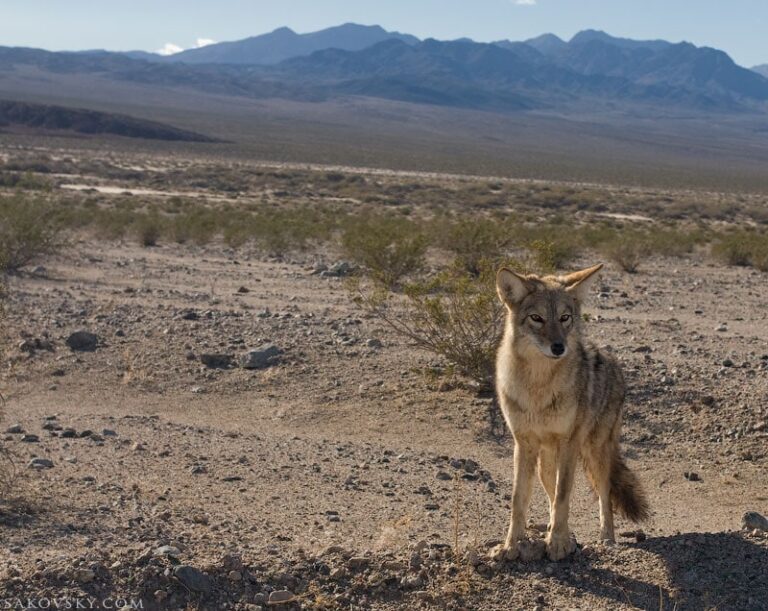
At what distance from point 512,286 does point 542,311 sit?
0.24 m

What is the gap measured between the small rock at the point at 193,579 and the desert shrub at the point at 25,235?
12.6 meters

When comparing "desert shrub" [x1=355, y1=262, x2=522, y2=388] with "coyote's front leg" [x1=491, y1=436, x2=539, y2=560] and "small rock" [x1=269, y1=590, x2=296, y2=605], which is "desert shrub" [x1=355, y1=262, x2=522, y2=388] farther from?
"small rock" [x1=269, y1=590, x2=296, y2=605]

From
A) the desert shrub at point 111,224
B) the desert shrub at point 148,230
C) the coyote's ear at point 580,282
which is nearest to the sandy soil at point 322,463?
the coyote's ear at point 580,282

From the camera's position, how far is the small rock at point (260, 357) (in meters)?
11.3

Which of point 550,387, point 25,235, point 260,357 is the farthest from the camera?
point 25,235

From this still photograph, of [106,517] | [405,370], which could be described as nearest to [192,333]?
[405,370]

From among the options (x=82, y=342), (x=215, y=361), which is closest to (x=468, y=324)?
(x=215, y=361)

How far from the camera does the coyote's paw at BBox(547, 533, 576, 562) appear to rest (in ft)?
→ 18.5

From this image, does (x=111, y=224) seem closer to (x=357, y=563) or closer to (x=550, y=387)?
(x=357, y=563)

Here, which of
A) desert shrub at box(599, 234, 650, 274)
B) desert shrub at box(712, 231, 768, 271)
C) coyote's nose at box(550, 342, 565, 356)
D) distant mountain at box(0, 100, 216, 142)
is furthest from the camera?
distant mountain at box(0, 100, 216, 142)

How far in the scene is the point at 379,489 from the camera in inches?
305

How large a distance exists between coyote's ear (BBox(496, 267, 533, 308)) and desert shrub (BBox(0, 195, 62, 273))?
41.9ft

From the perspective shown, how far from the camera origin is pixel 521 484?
5.88m

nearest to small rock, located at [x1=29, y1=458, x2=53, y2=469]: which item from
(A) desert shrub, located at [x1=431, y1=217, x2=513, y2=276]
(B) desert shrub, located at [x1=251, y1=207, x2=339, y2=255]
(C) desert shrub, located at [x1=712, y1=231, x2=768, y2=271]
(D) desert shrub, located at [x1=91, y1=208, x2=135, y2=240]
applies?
(A) desert shrub, located at [x1=431, y1=217, x2=513, y2=276]
